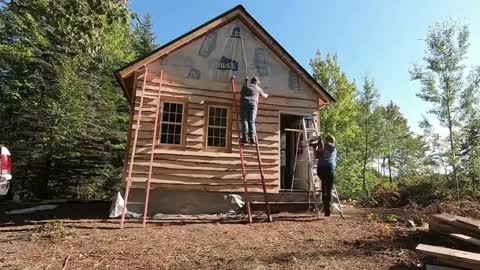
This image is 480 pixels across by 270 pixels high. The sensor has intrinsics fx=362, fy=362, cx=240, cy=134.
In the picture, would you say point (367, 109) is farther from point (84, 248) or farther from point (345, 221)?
point (84, 248)

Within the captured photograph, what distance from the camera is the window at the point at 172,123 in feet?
35.4

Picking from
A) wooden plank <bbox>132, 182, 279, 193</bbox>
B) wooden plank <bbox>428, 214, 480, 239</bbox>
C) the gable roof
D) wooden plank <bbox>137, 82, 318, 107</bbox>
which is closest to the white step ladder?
wooden plank <bbox>137, 82, 318, 107</bbox>

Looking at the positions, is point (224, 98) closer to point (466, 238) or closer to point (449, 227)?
point (449, 227)

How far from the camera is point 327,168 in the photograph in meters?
9.73

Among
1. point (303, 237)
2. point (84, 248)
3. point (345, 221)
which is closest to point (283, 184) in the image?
point (345, 221)

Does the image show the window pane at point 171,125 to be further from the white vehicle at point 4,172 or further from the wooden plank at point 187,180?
the white vehicle at point 4,172

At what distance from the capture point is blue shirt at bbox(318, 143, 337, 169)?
32.0 feet

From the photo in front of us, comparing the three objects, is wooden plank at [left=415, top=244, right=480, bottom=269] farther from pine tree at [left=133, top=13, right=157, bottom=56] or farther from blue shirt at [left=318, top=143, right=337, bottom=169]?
pine tree at [left=133, top=13, right=157, bottom=56]

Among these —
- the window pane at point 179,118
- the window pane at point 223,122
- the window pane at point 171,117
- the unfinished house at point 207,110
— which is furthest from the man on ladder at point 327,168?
the window pane at point 171,117

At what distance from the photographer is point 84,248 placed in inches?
242

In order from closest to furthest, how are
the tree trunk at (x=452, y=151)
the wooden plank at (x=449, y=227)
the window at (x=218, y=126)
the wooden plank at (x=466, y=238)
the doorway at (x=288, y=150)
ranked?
the wooden plank at (x=466, y=238) → the wooden plank at (x=449, y=227) → the window at (x=218, y=126) → the doorway at (x=288, y=150) → the tree trunk at (x=452, y=151)

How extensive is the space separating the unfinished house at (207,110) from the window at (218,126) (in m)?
0.03

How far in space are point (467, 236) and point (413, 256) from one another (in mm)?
1161

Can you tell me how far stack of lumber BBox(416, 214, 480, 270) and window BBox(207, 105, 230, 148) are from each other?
6205 mm
